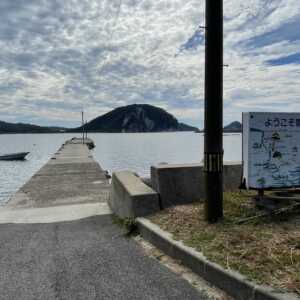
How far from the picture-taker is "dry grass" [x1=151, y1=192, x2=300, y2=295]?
3.43m

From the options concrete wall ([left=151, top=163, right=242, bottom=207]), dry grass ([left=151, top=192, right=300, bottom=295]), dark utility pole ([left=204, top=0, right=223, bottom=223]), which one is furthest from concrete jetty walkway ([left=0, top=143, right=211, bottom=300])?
dark utility pole ([left=204, top=0, right=223, bottom=223])

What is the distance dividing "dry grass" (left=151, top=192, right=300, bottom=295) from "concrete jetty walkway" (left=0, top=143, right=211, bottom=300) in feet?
1.76

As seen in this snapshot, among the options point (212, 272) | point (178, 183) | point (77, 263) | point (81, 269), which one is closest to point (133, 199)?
point (178, 183)

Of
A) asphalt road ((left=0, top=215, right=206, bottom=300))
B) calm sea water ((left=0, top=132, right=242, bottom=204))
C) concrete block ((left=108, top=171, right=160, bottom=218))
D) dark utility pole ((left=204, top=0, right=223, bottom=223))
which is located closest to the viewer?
asphalt road ((left=0, top=215, right=206, bottom=300))

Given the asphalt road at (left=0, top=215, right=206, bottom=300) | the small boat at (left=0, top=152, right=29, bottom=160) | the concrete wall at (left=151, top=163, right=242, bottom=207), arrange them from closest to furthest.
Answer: the asphalt road at (left=0, top=215, right=206, bottom=300)
the concrete wall at (left=151, top=163, right=242, bottom=207)
the small boat at (left=0, top=152, right=29, bottom=160)

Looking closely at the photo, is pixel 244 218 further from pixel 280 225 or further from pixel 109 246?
pixel 109 246

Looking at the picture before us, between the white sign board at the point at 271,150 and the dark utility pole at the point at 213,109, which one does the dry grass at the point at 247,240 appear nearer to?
the dark utility pole at the point at 213,109

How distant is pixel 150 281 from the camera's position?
385cm

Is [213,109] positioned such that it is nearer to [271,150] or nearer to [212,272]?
[271,150]

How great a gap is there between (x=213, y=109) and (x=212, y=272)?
241 centimetres

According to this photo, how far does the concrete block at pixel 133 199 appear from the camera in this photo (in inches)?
239

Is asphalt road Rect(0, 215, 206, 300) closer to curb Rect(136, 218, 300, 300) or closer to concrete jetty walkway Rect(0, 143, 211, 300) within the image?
concrete jetty walkway Rect(0, 143, 211, 300)

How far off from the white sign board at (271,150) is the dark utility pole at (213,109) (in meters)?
0.63

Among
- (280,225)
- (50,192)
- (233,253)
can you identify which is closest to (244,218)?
(280,225)
